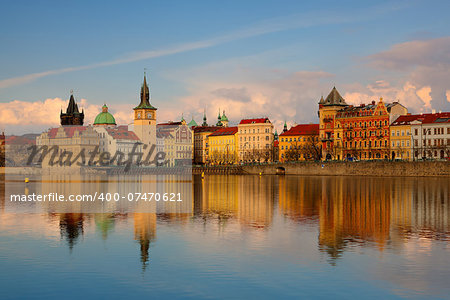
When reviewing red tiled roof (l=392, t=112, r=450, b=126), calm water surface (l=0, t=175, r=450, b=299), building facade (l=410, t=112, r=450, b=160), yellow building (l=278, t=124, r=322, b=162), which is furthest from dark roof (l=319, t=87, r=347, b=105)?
calm water surface (l=0, t=175, r=450, b=299)

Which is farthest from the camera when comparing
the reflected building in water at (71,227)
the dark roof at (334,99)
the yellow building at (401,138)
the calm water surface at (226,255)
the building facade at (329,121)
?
the dark roof at (334,99)

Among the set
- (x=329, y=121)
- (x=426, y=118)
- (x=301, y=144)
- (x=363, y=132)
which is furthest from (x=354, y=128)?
(x=301, y=144)

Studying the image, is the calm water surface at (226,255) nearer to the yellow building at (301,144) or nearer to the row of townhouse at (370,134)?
the row of townhouse at (370,134)

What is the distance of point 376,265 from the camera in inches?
942

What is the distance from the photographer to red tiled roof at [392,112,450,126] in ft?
462

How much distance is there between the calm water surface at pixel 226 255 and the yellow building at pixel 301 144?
132728mm

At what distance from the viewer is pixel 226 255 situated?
26.2 meters

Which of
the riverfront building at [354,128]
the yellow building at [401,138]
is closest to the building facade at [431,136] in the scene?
the yellow building at [401,138]

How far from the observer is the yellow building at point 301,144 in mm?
175000

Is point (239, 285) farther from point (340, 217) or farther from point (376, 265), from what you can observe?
point (340, 217)

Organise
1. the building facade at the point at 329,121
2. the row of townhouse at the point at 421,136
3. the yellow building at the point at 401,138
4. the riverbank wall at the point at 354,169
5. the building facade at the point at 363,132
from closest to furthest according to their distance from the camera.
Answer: the riverbank wall at the point at 354,169 → the row of townhouse at the point at 421,136 → the yellow building at the point at 401,138 → the building facade at the point at 363,132 → the building facade at the point at 329,121

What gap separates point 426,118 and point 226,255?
129593 mm

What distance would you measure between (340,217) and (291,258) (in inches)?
606

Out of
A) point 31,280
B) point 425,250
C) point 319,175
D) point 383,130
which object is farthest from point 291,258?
point 383,130
